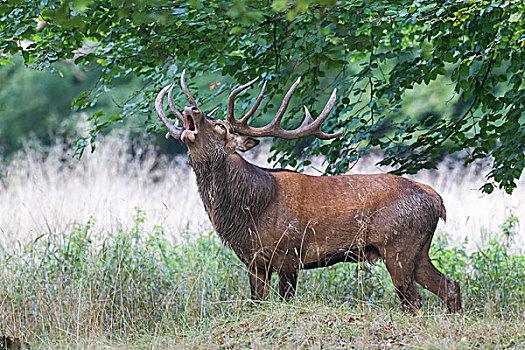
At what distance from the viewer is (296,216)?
505cm

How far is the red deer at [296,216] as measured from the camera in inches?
197

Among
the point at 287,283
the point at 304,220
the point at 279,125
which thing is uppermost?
the point at 279,125

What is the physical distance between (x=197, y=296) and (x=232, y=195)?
0.90 m

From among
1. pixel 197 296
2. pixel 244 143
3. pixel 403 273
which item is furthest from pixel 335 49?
pixel 197 296

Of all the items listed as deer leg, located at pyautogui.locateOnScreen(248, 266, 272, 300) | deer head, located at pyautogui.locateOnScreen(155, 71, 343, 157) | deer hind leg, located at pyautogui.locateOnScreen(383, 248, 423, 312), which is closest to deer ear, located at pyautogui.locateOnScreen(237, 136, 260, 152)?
deer head, located at pyautogui.locateOnScreen(155, 71, 343, 157)

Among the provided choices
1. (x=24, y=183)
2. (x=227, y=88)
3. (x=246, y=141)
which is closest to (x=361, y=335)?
(x=246, y=141)

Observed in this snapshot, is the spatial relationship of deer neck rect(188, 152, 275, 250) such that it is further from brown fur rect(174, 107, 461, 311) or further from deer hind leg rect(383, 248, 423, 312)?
deer hind leg rect(383, 248, 423, 312)

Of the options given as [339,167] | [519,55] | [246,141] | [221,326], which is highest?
[519,55]

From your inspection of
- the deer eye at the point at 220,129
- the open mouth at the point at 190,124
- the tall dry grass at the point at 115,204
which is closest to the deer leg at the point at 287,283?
the deer eye at the point at 220,129

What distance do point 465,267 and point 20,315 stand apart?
14.4ft

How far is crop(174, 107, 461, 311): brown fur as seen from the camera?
4996mm

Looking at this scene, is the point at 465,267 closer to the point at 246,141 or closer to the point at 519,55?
the point at 519,55

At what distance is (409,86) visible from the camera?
589 centimetres

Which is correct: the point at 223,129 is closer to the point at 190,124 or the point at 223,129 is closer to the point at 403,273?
the point at 190,124
